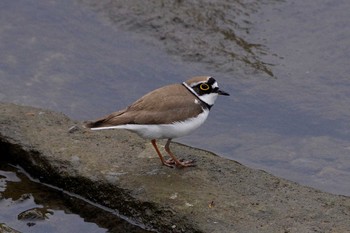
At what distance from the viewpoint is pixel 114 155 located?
8.85 m

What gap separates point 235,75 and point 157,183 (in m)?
3.29

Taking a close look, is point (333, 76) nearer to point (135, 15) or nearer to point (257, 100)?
point (257, 100)

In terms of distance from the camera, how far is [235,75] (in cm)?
1120

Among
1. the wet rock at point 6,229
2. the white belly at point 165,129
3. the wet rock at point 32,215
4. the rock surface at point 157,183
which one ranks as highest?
the white belly at point 165,129

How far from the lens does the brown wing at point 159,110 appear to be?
322 inches

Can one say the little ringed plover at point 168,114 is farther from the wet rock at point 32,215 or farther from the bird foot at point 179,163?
the wet rock at point 32,215

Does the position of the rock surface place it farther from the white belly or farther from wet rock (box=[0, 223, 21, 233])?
wet rock (box=[0, 223, 21, 233])

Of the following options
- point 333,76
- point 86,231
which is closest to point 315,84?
point 333,76

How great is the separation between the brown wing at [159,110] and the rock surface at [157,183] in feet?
1.93

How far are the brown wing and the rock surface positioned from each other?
0.59 meters

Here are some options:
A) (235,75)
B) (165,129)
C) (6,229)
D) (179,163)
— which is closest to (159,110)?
(165,129)

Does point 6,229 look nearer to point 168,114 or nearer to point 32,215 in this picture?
point 32,215

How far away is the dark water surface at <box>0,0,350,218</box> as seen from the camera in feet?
33.6

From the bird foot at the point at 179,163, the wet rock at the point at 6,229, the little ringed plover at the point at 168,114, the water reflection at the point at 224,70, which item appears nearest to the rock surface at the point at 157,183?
the bird foot at the point at 179,163
